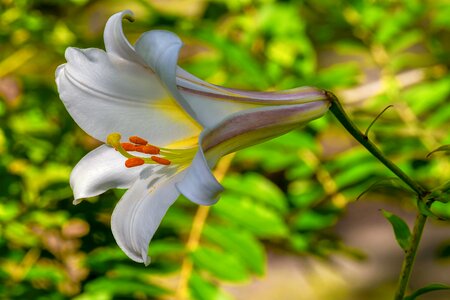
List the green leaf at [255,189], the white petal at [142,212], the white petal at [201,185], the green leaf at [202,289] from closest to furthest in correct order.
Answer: the white petal at [201,185] < the white petal at [142,212] < the green leaf at [202,289] < the green leaf at [255,189]

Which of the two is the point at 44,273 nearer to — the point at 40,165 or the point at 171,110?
the point at 40,165

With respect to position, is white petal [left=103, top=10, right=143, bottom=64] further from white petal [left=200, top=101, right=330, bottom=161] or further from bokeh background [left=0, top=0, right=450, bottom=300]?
bokeh background [left=0, top=0, right=450, bottom=300]

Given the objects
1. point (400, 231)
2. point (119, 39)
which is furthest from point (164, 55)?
point (400, 231)

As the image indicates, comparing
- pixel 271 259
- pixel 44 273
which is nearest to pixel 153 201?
pixel 44 273

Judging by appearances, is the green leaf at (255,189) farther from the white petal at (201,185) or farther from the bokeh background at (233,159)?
the white petal at (201,185)

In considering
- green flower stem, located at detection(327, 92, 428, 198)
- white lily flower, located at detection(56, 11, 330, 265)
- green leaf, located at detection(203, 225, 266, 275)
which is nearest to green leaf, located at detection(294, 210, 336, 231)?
green leaf, located at detection(203, 225, 266, 275)

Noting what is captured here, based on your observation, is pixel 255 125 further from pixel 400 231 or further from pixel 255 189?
pixel 255 189

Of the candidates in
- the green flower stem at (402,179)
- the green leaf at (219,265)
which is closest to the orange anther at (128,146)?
the green flower stem at (402,179)
